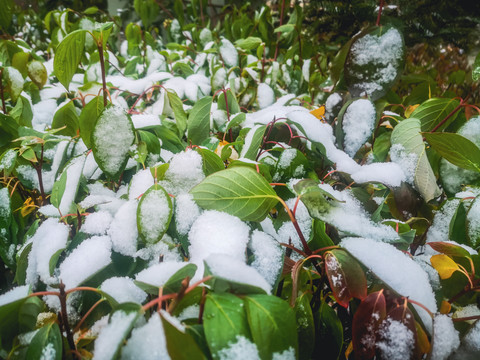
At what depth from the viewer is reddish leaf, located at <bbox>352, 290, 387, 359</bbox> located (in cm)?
43

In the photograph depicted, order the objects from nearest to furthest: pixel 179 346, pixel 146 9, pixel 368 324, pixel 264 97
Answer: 1. pixel 179 346
2. pixel 368 324
3. pixel 264 97
4. pixel 146 9

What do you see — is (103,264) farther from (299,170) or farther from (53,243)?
(299,170)

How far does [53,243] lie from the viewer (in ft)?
1.90

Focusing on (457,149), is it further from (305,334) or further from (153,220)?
(153,220)

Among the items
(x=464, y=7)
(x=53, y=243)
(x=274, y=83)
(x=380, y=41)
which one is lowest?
(x=53, y=243)

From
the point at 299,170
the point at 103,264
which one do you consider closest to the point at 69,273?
the point at 103,264

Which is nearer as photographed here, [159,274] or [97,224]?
[159,274]

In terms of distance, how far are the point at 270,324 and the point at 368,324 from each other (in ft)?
0.51

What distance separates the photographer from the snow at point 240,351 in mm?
342

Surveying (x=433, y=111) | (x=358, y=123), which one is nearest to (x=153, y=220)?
(x=358, y=123)

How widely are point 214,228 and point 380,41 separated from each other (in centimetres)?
64

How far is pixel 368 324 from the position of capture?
0.43 m

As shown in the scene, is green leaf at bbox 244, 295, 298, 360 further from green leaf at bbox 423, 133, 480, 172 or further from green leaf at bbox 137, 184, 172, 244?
green leaf at bbox 423, 133, 480, 172

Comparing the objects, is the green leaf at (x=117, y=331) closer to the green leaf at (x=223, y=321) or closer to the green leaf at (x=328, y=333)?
the green leaf at (x=223, y=321)
